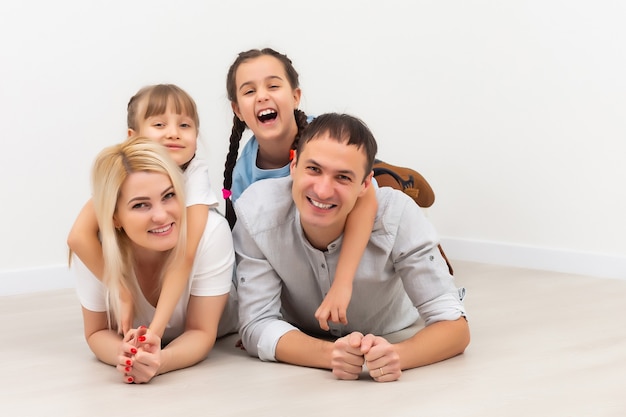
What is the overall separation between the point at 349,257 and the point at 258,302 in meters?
0.27

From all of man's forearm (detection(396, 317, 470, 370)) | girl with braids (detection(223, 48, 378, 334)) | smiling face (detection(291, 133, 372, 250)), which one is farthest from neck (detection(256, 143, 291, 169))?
man's forearm (detection(396, 317, 470, 370))

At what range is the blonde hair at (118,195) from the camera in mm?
1825

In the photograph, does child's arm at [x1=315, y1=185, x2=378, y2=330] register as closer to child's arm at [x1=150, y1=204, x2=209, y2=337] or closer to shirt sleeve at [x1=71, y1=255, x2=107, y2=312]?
child's arm at [x1=150, y1=204, x2=209, y2=337]

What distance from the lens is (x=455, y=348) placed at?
1.93 meters

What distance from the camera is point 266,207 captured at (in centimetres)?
199

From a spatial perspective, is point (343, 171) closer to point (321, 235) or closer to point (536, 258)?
point (321, 235)

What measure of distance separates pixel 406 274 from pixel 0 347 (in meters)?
1.08

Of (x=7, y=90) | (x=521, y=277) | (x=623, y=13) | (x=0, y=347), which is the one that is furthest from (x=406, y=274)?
(x=7, y=90)

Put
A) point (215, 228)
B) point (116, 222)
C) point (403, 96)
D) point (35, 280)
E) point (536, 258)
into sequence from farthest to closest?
point (403, 96)
point (536, 258)
point (35, 280)
point (215, 228)
point (116, 222)

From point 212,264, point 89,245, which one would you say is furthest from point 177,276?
point 89,245

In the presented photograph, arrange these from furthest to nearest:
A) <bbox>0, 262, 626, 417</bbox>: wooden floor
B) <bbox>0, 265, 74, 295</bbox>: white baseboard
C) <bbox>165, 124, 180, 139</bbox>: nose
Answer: <bbox>0, 265, 74, 295</bbox>: white baseboard
<bbox>165, 124, 180, 139</bbox>: nose
<bbox>0, 262, 626, 417</bbox>: wooden floor

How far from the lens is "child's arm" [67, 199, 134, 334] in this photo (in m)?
1.86

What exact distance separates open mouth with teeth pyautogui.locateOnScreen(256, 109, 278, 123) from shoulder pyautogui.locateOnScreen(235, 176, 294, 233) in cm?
41

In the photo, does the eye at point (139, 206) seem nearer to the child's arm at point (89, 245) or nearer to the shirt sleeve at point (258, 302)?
the child's arm at point (89, 245)
